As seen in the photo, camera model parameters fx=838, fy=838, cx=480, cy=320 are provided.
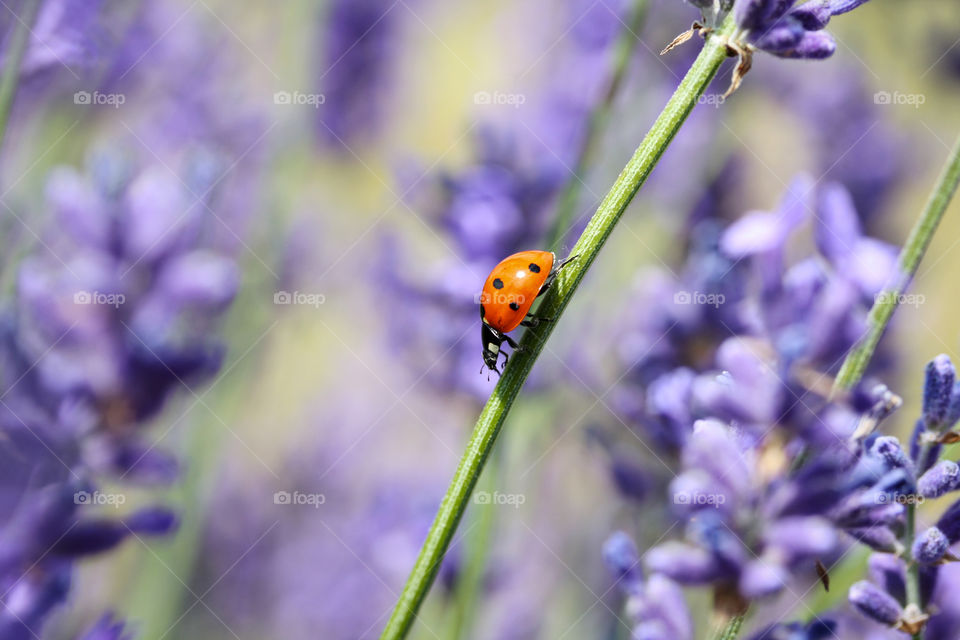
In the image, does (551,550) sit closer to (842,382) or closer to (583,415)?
(583,415)

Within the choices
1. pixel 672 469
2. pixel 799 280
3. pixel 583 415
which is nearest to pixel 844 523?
pixel 799 280

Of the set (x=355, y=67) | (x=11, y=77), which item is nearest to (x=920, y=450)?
(x=11, y=77)

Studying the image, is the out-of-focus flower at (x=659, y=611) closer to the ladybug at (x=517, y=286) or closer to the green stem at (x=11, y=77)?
the ladybug at (x=517, y=286)

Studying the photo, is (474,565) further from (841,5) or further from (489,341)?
(841,5)

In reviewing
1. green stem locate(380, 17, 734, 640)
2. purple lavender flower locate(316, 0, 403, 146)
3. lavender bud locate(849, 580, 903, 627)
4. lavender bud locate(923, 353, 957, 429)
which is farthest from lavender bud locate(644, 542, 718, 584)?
purple lavender flower locate(316, 0, 403, 146)

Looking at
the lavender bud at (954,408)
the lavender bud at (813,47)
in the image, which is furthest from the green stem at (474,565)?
the lavender bud at (813,47)

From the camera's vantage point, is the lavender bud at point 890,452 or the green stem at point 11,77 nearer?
the lavender bud at point 890,452
